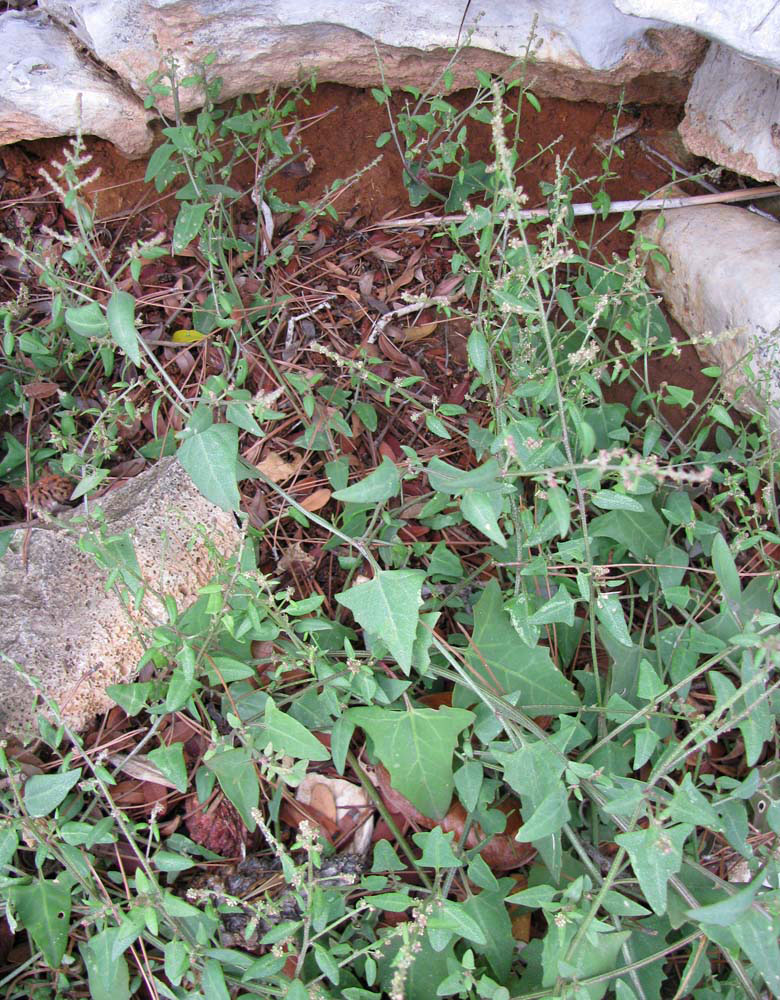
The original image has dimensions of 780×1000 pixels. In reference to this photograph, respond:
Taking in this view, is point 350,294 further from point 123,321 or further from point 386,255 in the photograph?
point 123,321

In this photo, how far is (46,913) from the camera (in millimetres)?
1774

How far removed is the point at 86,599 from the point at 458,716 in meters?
1.05

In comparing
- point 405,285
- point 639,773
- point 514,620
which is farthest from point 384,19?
point 639,773

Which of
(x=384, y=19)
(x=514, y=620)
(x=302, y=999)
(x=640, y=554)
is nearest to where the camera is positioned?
(x=302, y=999)

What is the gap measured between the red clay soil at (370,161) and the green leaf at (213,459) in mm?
1428

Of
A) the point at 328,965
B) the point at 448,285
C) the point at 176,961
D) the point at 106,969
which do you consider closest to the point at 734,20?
the point at 448,285

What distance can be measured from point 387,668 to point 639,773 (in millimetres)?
745

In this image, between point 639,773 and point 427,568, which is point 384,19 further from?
point 639,773

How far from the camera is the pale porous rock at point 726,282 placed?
2320 millimetres

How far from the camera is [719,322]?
2.50 m

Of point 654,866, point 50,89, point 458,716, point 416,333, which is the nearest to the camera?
point 654,866

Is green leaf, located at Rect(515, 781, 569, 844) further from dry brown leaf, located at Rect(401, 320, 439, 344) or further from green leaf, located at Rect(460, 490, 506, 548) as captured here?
dry brown leaf, located at Rect(401, 320, 439, 344)

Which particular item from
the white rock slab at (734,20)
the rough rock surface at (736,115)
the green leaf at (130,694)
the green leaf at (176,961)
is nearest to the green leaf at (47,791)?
the green leaf at (130,694)

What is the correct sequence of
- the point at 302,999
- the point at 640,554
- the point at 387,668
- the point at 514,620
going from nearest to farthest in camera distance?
the point at 302,999 < the point at 514,620 < the point at 387,668 < the point at 640,554
